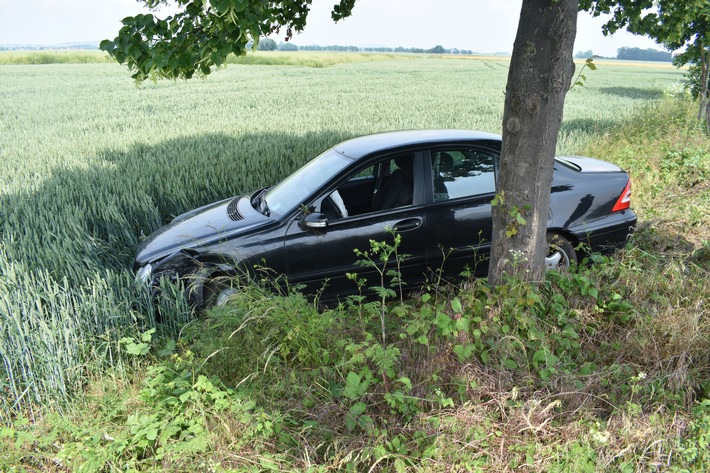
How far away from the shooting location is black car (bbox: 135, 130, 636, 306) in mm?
4316

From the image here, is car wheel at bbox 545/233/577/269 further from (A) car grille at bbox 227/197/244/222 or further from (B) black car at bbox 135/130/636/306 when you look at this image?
(A) car grille at bbox 227/197/244/222

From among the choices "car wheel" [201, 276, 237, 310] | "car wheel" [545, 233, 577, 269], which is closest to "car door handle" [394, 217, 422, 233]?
"car wheel" [545, 233, 577, 269]

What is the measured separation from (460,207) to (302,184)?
1.46 m

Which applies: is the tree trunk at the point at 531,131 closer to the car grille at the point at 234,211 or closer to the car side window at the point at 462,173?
the car side window at the point at 462,173

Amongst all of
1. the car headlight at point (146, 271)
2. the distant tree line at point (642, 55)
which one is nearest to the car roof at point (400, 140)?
the car headlight at point (146, 271)

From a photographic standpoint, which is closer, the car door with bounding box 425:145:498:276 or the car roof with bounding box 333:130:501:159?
the car door with bounding box 425:145:498:276

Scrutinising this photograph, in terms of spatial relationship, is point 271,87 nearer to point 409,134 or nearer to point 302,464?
point 409,134

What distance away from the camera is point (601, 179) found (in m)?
5.09

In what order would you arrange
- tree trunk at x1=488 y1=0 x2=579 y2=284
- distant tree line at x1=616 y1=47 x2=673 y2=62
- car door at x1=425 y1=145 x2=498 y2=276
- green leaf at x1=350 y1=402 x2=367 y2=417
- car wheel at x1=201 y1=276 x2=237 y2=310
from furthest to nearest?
distant tree line at x1=616 y1=47 x2=673 y2=62, car door at x1=425 y1=145 x2=498 y2=276, car wheel at x1=201 y1=276 x2=237 y2=310, tree trunk at x1=488 y1=0 x2=579 y2=284, green leaf at x1=350 y1=402 x2=367 y2=417

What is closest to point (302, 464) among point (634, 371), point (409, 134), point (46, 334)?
point (46, 334)

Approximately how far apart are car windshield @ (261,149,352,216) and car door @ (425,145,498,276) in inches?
33.8

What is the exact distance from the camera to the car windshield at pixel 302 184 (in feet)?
15.1

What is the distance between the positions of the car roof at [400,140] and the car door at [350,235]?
0.13 m

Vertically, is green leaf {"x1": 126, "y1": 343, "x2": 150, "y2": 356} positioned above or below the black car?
below
